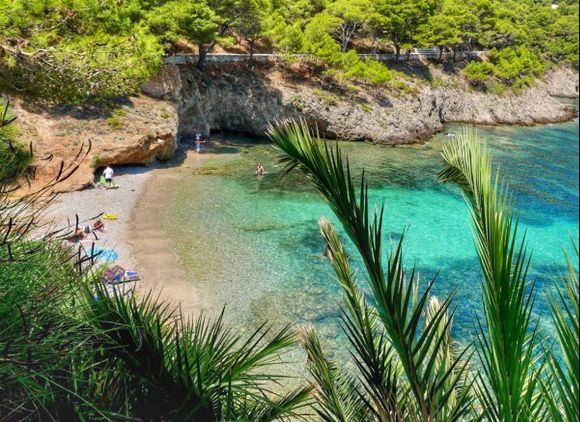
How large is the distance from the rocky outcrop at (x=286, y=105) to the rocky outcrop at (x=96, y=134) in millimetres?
3068

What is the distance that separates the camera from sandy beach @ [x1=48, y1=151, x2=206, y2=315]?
14.9 metres

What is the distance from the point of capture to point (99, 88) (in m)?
15.4

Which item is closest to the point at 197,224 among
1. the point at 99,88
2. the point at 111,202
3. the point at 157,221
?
the point at 157,221

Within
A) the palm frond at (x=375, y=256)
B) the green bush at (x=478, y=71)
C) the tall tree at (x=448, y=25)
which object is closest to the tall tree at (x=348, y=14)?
the tall tree at (x=448, y=25)

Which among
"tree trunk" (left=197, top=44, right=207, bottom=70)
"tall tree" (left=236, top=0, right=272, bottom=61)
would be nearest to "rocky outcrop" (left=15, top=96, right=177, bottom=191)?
"tree trunk" (left=197, top=44, right=207, bottom=70)

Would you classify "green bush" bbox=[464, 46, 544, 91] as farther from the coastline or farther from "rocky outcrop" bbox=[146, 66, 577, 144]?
the coastline

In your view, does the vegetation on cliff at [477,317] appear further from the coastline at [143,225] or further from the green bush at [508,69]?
the green bush at [508,69]

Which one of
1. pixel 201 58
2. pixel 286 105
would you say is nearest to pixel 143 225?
pixel 201 58

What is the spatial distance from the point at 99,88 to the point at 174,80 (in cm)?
1426

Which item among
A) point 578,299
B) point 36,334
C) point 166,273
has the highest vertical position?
point 578,299

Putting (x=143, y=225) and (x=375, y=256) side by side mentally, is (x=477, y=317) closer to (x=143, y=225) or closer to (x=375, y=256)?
(x=375, y=256)

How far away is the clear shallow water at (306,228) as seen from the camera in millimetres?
14930

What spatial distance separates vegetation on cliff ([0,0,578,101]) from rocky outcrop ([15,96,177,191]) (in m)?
1.66

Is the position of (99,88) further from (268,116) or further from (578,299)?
(268,116)
